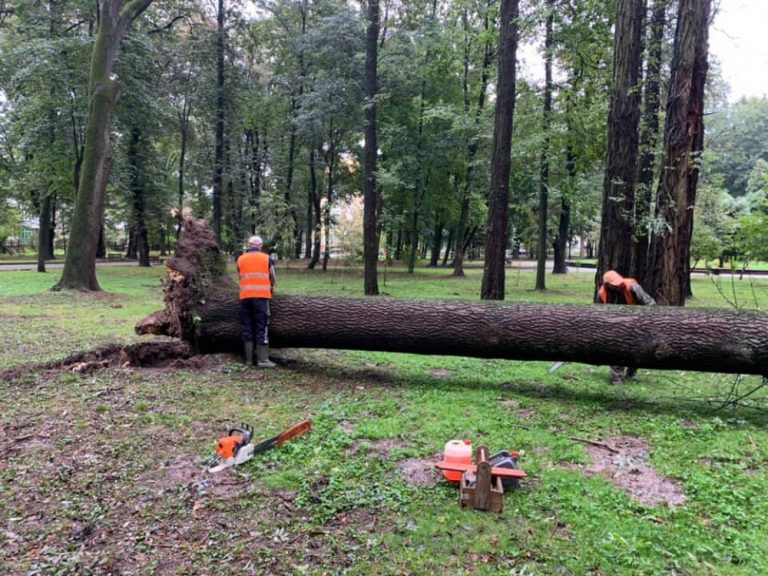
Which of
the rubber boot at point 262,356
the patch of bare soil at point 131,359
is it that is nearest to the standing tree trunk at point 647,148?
the rubber boot at point 262,356

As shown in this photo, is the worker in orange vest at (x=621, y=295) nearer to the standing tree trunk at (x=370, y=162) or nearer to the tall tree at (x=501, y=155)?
the tall tree at (x=501, y=155)

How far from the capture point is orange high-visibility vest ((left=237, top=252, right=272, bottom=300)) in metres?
5.89

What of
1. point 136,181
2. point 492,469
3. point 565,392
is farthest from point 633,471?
point 136,181

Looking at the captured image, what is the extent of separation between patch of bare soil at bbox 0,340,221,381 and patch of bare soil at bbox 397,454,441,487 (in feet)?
11.3

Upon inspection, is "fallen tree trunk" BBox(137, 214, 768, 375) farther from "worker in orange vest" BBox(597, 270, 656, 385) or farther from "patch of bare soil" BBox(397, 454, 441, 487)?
"patch of bare soil" BBox(397, 454, 441, 487)

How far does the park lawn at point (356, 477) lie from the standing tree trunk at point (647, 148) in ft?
7.05

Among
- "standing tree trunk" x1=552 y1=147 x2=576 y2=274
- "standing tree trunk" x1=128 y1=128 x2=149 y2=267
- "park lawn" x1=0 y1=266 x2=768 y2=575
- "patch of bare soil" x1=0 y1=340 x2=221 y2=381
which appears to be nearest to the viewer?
"park lawn" x1=0 y1=266 x2=768 y2=575

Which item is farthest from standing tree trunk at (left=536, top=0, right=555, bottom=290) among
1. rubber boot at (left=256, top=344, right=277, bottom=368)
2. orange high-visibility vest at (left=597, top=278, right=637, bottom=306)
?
rubber boot at (left=256, top=344, right=277, bottom=368)

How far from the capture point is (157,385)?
5.21 meters

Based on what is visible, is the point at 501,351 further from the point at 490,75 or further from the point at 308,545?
the point at 490,75

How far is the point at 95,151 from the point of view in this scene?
1292cm

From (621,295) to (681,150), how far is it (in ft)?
6.71

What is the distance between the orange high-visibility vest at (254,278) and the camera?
5.89 meters

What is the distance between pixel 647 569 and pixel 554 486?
824mm
